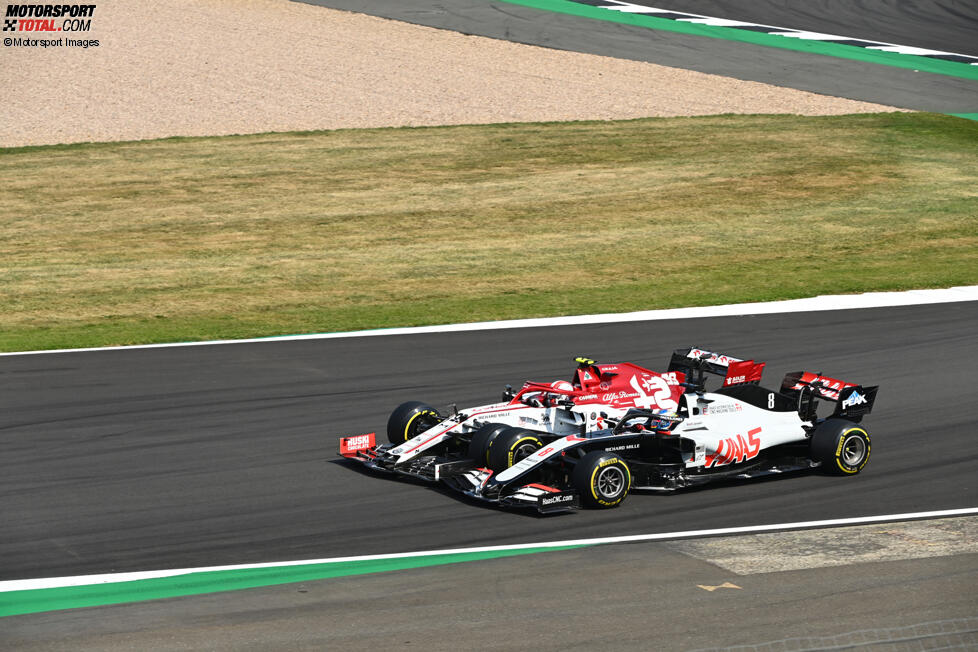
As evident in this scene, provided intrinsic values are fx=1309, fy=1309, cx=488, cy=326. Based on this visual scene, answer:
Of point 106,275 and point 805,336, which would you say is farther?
point 106,275

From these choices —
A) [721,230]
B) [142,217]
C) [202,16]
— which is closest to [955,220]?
[721,230]

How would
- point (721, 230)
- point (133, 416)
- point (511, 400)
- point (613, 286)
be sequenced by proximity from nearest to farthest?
point (511, 400), point (133, 416), point (613, 286), point (721, 230)

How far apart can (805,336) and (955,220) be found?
12191 millimetres

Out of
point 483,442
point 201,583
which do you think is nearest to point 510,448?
point 483,442

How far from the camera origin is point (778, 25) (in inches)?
1887

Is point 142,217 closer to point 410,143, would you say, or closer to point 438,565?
point 410,143

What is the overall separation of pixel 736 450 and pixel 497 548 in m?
3.48

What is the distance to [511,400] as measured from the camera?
15.0 m

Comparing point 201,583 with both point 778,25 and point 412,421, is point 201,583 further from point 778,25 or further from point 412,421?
point 778,25

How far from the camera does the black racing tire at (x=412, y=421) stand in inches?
590

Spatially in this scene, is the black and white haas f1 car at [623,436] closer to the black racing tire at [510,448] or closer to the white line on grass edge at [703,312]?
the black racing tire at [510,448]

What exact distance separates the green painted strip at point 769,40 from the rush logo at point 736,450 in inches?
1254

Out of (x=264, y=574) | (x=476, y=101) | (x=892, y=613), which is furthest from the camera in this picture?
(x=476, y=101)
